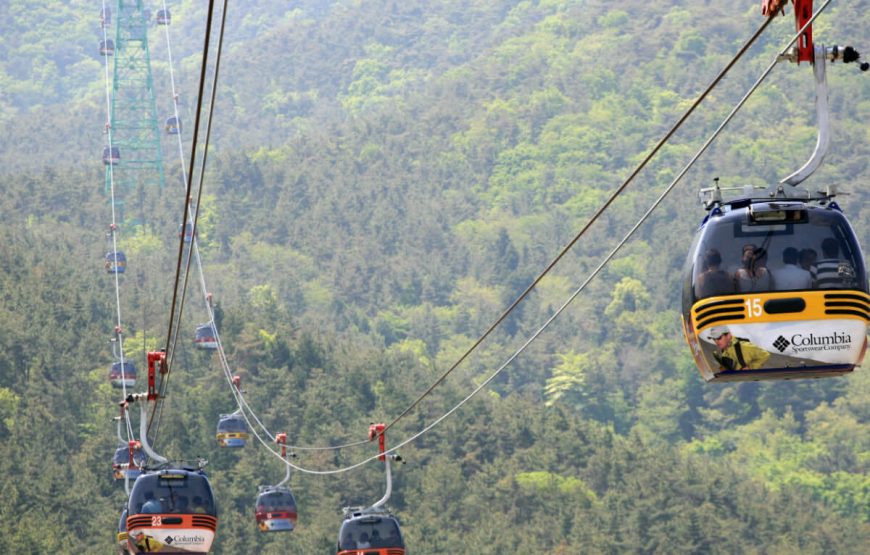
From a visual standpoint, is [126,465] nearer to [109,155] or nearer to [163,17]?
[109,155]

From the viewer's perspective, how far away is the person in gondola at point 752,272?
17.4 metres

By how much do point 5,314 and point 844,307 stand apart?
107 meters

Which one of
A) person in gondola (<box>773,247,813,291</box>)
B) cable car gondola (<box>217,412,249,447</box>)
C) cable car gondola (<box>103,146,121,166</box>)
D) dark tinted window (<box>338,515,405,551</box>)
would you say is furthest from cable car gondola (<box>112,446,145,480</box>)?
cable car gondola (<box>103,146,121,166</box>)

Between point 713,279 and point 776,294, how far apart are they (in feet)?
1.84

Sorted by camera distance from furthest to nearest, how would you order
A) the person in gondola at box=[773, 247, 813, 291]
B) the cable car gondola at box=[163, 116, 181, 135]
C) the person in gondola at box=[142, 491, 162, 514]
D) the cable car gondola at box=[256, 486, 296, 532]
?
the cable car gondola at box=[163, 116, 181, 135] < the cable car gondola at box=[256, 486, 296, 532] < the person in gondola at box=[142, 491, 162, 514] < the person in gondola at box=[773, 247, 813, 291]

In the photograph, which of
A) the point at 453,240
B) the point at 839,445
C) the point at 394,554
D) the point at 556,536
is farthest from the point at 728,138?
the point at 394,554

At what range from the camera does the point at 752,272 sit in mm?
17406

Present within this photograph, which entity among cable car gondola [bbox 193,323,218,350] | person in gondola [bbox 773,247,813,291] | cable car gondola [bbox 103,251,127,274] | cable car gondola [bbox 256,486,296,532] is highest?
cable car gondola [bbox 103,251,127,274]

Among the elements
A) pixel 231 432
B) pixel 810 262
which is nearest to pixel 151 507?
pixel 810 262

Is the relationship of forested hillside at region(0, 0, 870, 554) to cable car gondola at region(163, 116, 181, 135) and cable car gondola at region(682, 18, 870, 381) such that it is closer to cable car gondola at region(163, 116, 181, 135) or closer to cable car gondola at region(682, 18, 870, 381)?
cable car gondola at region(163, 116, 181, 135)

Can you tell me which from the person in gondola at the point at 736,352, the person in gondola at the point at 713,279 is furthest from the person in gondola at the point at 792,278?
the person in gondola at the point at 736,352

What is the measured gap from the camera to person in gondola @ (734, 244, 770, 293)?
17.4m

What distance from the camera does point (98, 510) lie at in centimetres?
9156

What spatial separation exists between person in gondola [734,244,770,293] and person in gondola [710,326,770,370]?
460 mm
